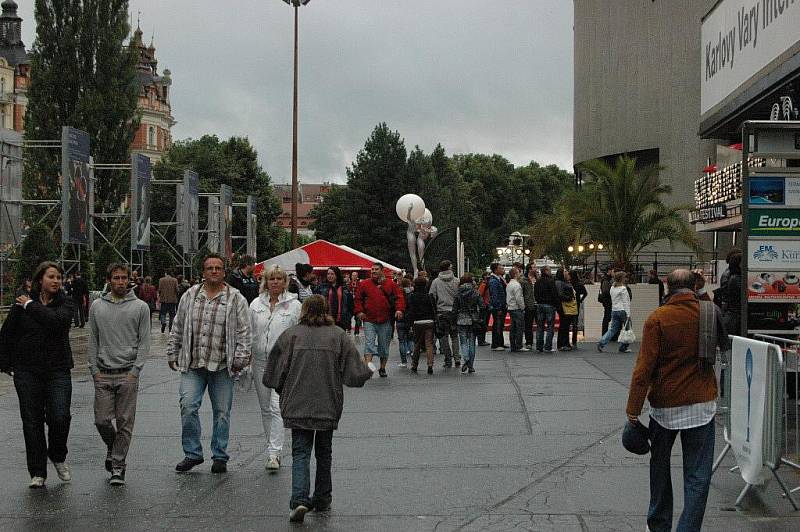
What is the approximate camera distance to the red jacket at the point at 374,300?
18.4m

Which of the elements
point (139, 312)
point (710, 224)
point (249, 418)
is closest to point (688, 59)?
point (710, 224)

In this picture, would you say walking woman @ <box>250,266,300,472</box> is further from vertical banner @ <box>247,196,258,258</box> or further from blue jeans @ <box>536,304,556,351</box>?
vertical banner @ <box>247,196,258,258</box>

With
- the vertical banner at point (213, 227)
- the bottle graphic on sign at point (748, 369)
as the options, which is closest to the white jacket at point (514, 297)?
the bottle graphic on sign at point (748, 369)

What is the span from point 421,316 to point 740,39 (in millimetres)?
6642

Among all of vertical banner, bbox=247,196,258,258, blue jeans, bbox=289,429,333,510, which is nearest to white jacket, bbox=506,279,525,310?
blue jeans, bbox=289,429,333,510

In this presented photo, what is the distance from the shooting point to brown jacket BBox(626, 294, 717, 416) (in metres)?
6.73

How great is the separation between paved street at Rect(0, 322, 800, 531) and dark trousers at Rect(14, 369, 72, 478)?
0.29 meters

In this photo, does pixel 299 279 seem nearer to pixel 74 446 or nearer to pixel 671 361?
pixel 74 446

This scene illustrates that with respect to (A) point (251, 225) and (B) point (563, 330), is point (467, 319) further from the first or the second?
(A) point (251, 225)

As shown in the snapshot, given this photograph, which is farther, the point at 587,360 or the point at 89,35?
the point at 89,35

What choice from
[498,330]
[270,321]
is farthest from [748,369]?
[498,330]

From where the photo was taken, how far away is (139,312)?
9297 millimetres

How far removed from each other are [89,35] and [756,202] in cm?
4986

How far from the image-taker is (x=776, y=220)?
12.5m
